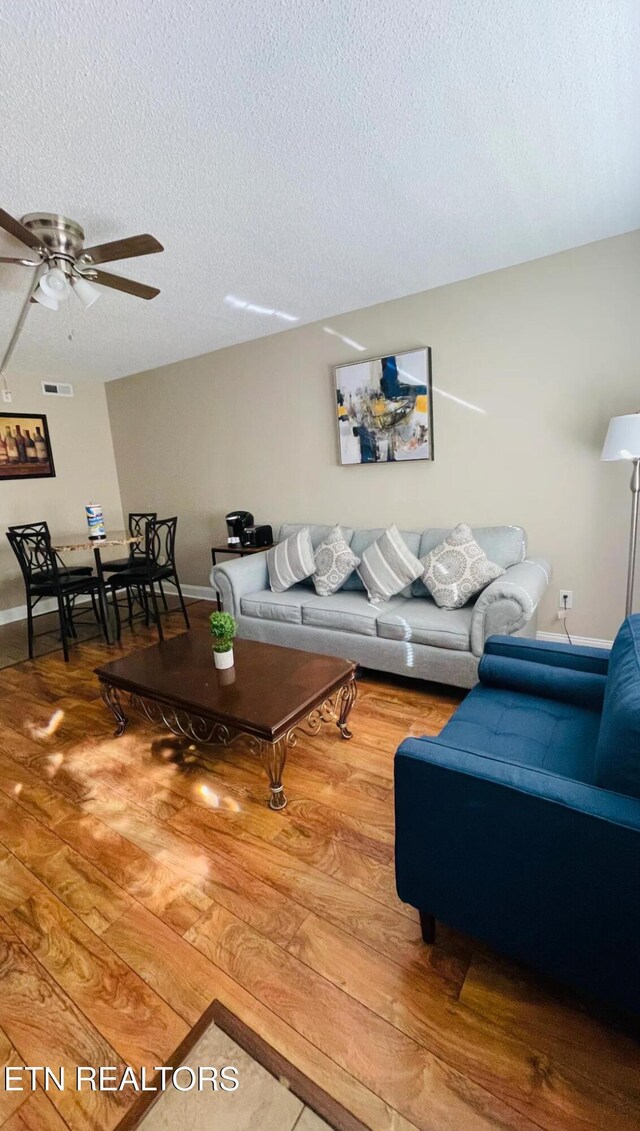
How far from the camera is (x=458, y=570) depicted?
2811mm

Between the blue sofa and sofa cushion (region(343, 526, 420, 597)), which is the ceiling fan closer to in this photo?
sofa cushion (region(343, 526, 420, 597))

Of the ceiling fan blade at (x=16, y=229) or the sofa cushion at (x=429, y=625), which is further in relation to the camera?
the sofa cushion at (x=429, y=625)

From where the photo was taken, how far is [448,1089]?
1.02 metres

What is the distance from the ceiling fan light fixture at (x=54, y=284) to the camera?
7.00 ft

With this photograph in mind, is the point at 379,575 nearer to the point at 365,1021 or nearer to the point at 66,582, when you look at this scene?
the point at 365,1021

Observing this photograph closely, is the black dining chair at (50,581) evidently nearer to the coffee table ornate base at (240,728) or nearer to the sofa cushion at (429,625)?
the coffee table ornate base at (240,728)

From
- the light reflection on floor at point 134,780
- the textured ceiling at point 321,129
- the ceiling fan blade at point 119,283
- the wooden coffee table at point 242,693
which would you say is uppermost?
the textured ceiling at point 321,129

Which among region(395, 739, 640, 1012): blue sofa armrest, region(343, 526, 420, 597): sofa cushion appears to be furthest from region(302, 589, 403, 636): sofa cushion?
region(395, 739, 640, 1012): blue sofa armrest

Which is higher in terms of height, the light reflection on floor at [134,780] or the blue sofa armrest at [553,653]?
the blue sofa armrest at [553,653]

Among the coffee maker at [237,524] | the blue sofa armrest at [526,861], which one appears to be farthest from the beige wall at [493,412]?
the blue sofa armrest at [526,861]

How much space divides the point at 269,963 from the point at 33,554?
12.9 ft

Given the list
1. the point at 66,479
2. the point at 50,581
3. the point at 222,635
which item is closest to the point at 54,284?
the point at 222,635

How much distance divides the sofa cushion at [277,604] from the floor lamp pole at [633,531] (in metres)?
2.01

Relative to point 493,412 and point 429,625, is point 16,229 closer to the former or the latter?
point 429,625
